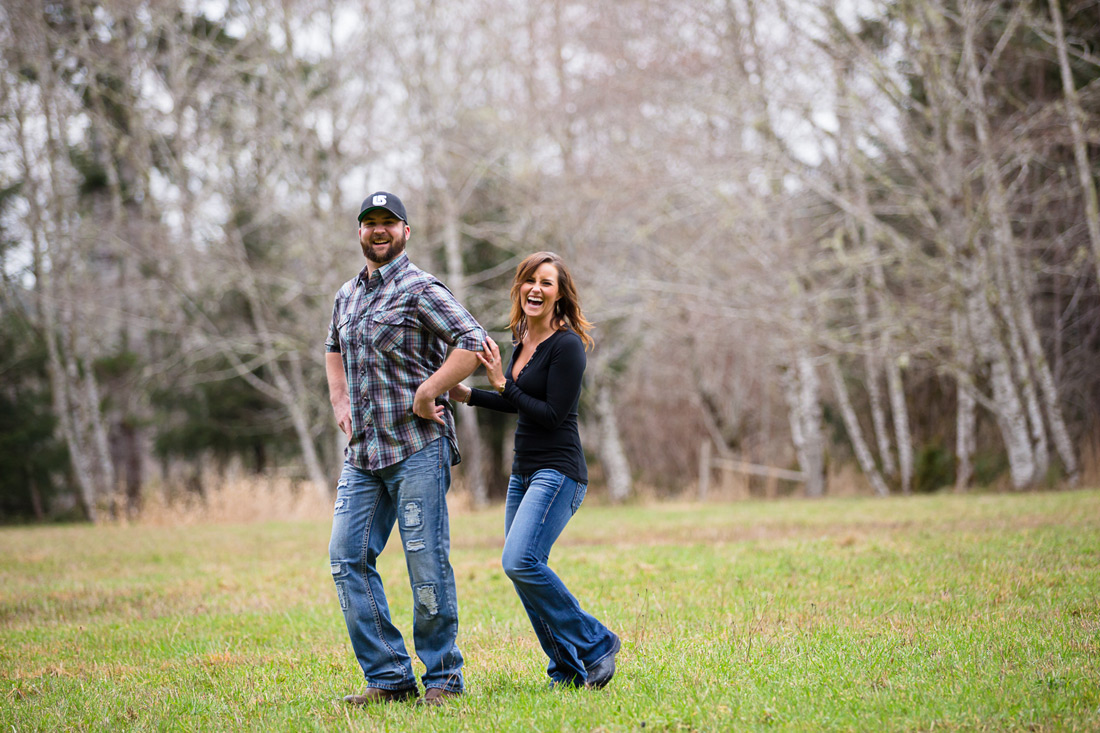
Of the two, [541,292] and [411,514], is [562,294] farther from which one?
[411,514]

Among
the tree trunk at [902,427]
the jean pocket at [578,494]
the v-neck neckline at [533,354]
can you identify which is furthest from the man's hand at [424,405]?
the tree trunk at [902,427]

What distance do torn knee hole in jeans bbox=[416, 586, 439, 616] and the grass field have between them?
425mm

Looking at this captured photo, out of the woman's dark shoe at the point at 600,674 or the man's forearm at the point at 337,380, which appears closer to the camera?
the woman's dark shoe at the point at 600,674

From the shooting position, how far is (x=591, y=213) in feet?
67.5

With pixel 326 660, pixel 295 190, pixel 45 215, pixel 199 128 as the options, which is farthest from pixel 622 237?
pixel 326 660

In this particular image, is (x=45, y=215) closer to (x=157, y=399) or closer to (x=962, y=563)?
(x=157, y=399)

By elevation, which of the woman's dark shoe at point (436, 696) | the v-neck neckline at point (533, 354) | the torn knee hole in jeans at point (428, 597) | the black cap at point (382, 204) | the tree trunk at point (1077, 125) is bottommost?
the woman's dark shoe at point (436, 696)

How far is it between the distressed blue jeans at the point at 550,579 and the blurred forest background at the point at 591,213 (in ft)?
40.0

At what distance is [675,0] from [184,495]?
45.4 ft

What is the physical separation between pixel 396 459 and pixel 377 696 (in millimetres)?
1085

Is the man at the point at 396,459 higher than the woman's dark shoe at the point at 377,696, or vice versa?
the man at the point at 396,459

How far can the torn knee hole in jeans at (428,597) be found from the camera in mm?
4137

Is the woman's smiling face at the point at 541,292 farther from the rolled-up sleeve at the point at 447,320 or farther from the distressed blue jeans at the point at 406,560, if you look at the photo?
the distressed blue jeans at the point at 406,560

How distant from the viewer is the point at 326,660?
547 centimetres
